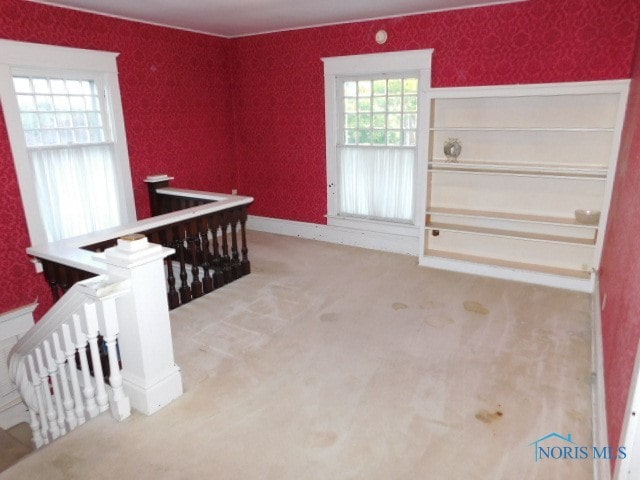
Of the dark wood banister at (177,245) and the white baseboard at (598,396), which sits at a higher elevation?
the dark wood banister at (177,245)

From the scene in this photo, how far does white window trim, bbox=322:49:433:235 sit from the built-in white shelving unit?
121 mm

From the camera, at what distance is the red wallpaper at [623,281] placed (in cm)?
177

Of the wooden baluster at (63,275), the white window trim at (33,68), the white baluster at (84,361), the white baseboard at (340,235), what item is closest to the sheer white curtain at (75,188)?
the white window trim at (33,68)

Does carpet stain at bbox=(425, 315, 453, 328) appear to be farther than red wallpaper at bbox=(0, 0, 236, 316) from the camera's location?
No

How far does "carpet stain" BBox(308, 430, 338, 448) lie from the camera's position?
2.16 m

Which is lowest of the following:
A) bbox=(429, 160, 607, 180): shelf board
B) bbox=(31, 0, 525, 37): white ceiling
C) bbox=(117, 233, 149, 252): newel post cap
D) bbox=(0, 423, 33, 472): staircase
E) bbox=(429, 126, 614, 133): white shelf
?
bbox=(0, 423, 33, 472): staircase

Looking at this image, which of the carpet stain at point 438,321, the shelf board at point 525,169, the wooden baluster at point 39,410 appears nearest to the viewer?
the wooden baluster at point 39,410

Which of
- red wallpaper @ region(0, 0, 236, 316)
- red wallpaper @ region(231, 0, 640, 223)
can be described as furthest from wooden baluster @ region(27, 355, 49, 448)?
red wallpaper @ region(231, 0, 640, 223)

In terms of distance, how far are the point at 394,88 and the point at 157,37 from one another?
2.63m

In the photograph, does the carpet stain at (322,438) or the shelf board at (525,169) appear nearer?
the carpet stain at (322,438)

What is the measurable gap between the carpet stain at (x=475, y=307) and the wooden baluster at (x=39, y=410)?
3.08 m

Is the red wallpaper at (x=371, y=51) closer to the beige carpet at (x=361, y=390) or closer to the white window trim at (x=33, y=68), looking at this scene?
the white window trim at (x=33, y=68)

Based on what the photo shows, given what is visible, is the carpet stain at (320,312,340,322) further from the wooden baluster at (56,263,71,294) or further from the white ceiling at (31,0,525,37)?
the white ceiling at (31,0,525,37)

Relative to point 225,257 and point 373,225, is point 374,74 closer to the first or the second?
point 373,225
